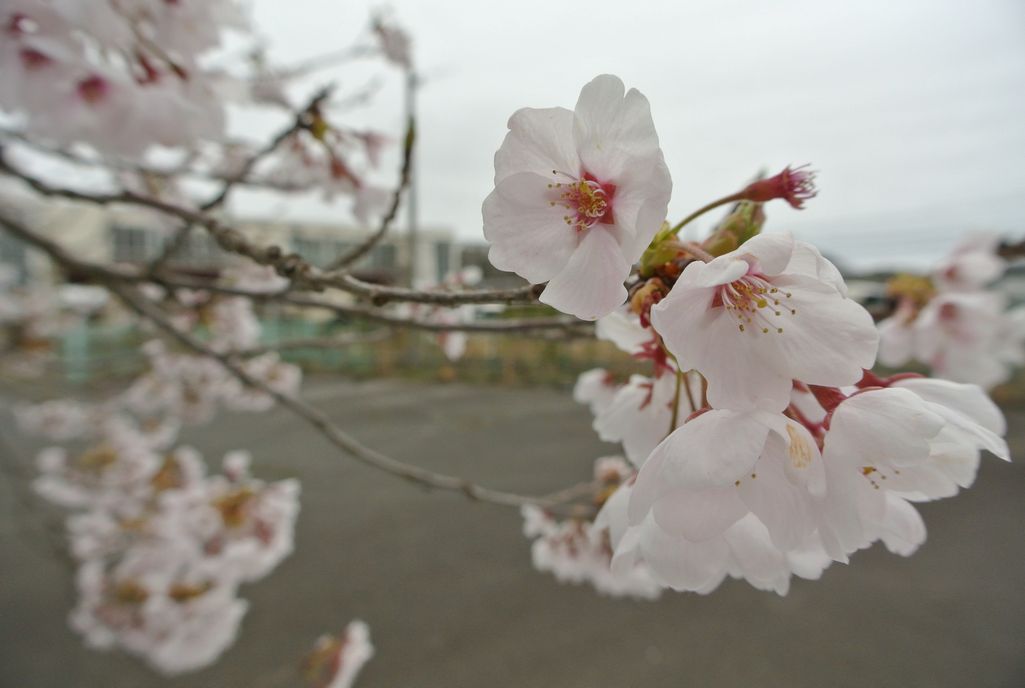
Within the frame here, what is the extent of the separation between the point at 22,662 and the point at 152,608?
135cm

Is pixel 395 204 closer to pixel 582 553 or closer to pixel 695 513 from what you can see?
pixel 695 513

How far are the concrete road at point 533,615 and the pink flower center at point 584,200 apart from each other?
6.35ft

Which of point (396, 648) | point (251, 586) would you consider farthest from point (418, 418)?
point (396, 648)

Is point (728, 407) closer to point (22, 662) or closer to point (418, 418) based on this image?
point (22, 662)

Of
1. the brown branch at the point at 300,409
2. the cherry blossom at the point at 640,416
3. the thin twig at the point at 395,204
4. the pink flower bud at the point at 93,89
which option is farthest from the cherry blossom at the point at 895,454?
the pink flower bud at the point at 93,89

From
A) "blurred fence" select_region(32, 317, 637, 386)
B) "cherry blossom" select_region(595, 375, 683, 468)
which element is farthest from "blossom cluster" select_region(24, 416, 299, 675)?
"cherry blossom" select_region(595, 375, 683, 468)

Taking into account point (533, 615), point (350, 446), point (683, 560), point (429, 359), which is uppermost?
point (683, 560)

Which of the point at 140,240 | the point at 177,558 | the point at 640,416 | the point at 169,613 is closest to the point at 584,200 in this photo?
the point at 640,416

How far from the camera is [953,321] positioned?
3.66ft

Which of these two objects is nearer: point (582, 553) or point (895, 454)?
point (895, 454)

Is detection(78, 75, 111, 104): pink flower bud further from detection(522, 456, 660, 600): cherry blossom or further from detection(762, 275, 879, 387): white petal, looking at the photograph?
detection(522, 456, 660, 600): cherry blossom

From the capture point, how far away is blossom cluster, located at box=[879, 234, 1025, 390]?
3.59 ft

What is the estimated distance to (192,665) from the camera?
186 centimetres

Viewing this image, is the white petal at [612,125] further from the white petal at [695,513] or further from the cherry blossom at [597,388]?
the cherry blossom at [597,388]
